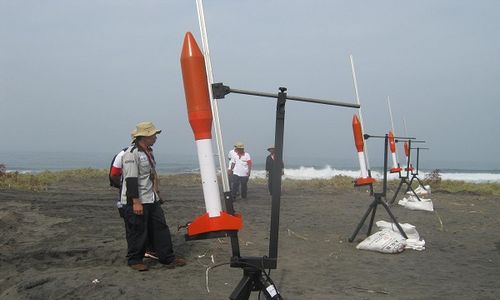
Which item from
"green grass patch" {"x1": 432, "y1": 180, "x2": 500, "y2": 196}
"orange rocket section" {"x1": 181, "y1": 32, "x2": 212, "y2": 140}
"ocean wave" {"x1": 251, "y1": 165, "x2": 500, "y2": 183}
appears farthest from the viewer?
"ocean wave" {"x1": 251, "y1": 165, "x2": 500, "y2": 183}

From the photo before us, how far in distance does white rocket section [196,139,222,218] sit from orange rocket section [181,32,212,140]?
0.17 m

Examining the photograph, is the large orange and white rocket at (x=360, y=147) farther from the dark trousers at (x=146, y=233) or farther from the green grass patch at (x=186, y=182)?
the green grass patch at (x=186, y=182)

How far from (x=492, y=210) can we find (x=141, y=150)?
10.8m

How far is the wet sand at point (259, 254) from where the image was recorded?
4805 mm

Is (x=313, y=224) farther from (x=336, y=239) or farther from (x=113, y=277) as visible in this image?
(x=113, y=277)

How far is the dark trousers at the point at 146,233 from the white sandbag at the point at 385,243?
10.1ft

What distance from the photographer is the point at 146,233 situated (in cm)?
564

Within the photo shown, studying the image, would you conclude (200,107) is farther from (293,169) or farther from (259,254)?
(293,169)

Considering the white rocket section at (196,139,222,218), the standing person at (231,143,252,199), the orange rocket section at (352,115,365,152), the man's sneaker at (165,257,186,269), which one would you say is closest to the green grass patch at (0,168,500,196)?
the standing person at (231,143,252,199)

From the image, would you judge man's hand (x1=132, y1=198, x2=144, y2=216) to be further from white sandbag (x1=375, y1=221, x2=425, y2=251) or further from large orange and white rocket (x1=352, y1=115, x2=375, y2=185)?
white sandbag (x1=375, y1=221, x2=425, y2=251)

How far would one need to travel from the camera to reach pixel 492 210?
12.3 m

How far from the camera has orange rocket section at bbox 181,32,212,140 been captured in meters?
3.07

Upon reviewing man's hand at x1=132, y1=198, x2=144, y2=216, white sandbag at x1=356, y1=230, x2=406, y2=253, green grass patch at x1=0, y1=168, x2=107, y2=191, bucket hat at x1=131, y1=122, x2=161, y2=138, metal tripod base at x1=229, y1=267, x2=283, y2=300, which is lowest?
white sandbag at x1=356, y1=230, x2=406, y2=253

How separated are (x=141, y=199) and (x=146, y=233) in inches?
18.0
